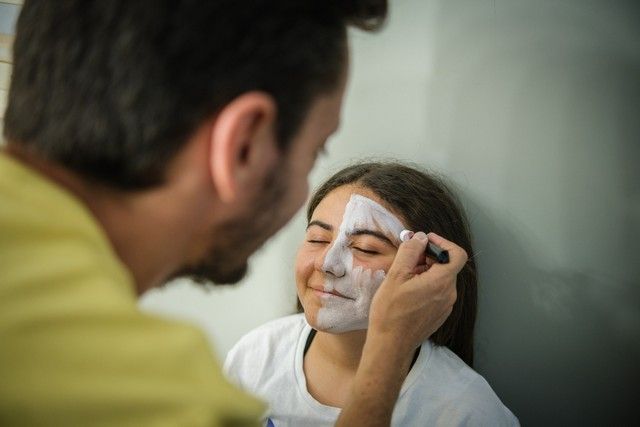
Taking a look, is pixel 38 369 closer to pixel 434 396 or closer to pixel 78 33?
pixel 78 33

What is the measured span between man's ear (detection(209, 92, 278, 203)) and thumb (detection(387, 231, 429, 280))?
0.43 m

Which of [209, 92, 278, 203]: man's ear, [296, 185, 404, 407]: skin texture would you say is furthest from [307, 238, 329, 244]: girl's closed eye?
[209, 92, 278, 203]: man's ear

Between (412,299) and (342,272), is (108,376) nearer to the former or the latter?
(412,299)

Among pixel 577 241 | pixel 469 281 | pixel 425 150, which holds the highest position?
pixel 425 150

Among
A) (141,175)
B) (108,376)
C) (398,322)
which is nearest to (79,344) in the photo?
(108,376)

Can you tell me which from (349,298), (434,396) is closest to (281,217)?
(349,298)

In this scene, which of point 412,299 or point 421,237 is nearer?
point 412,299

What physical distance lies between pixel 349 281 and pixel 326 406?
10.1 inches

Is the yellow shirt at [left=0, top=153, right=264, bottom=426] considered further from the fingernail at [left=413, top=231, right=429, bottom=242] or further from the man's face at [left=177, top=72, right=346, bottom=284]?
the fingernail at [left=413, top=231, right=429, bottom=242]

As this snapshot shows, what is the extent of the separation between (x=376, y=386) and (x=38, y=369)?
0.48 m

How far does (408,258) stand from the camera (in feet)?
2.77

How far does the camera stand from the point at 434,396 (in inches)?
36.8

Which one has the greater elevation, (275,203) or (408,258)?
(275,203)

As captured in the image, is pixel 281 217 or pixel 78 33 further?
pixel 281 217
